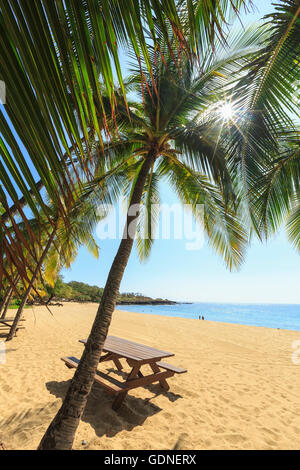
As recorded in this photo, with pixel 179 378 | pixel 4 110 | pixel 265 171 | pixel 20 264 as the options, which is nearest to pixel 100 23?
pixel 4 110

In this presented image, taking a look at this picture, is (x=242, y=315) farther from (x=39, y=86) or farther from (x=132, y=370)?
(x=39, y=86)

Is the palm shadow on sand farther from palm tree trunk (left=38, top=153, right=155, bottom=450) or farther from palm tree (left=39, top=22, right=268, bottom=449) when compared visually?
palm tree (left=39, top=22, right=268, bottom=449)

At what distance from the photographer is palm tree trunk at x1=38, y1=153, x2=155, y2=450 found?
243 centimetres

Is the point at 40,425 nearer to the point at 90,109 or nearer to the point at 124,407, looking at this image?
the point at 124,407

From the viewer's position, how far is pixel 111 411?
3.40 metres

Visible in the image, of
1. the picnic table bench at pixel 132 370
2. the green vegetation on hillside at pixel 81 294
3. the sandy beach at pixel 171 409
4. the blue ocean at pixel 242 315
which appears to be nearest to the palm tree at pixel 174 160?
the sandy beach at pixel 171 409

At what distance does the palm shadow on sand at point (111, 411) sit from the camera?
310 centimetres

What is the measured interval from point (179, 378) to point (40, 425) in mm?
2909

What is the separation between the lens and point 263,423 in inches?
137

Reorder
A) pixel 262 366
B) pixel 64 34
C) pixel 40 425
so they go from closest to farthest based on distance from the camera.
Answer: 1. pixel 64 34
2. pixel 40 425
3. pixel 262 366

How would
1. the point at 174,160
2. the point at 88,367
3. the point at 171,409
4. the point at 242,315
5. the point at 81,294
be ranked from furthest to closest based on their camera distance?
the point at 81,294 < the point at 242,315 < the point at 174,160 < the point at 171,409 < the point at 88,367

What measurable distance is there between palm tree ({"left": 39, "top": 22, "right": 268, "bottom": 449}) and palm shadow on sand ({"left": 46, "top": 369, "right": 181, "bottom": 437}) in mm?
804

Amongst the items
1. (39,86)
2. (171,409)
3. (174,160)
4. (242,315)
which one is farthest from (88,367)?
(242,315)

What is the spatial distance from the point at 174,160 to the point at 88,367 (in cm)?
380
